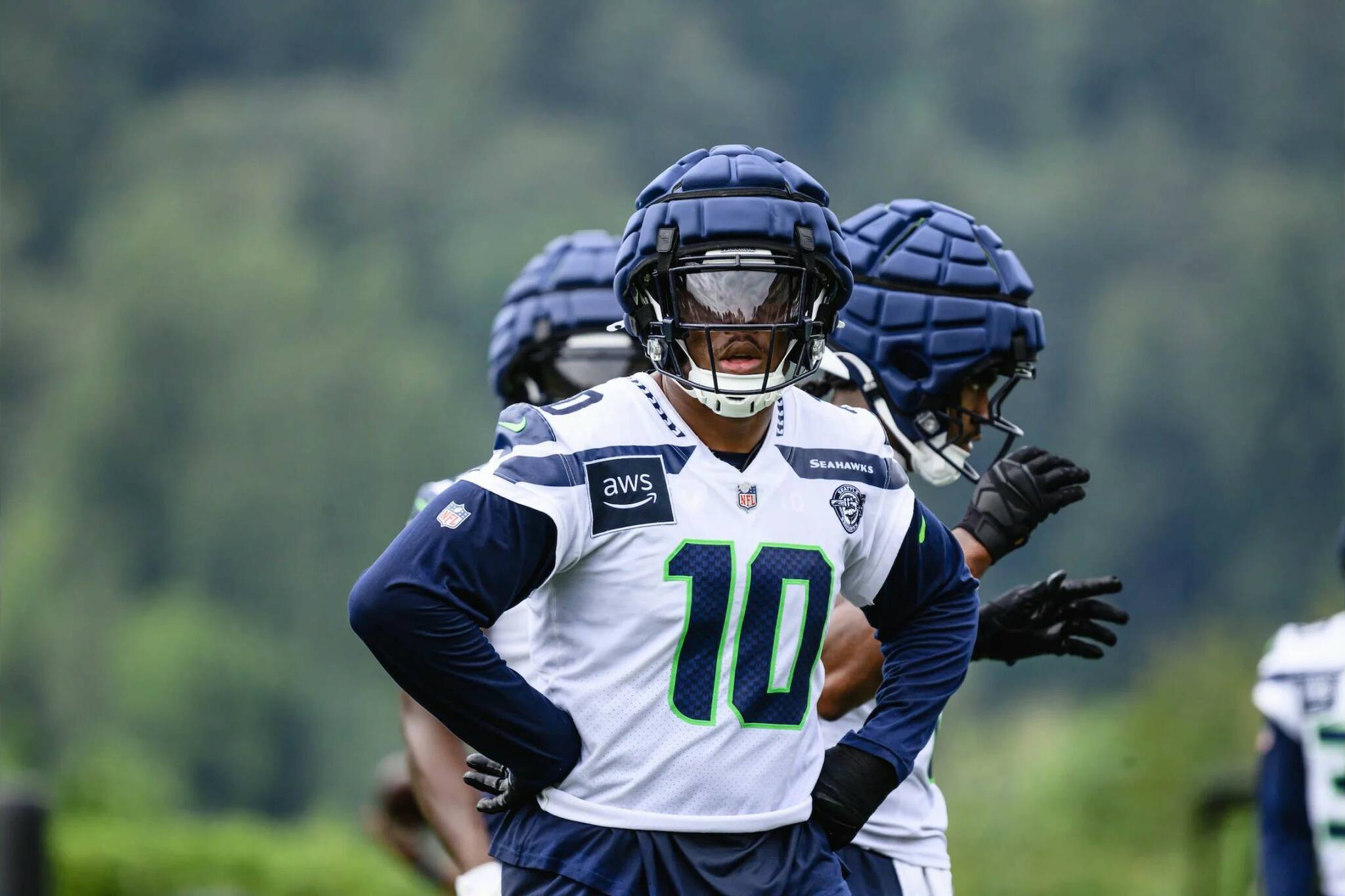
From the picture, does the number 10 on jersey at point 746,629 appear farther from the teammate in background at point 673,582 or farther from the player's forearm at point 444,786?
the player's forearm at point 444,786

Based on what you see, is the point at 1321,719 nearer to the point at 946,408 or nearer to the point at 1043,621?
the point at 1043,621

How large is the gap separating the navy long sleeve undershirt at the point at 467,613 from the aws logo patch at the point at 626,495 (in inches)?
4.2

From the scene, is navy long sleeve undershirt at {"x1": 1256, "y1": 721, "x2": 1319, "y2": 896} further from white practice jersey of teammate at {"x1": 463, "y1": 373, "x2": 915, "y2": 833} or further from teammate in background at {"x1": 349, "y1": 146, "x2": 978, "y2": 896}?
white practice jersey of teammate at {"x1": 463, "y1": 373, "x2": 915, "y2": 833}

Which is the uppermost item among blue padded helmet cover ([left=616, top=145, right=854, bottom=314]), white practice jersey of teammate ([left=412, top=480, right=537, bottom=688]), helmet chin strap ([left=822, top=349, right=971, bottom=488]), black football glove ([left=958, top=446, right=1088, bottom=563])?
blue padded helmet cover ([left=616, top=145, right=854, bottom=314])

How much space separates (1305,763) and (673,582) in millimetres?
3061

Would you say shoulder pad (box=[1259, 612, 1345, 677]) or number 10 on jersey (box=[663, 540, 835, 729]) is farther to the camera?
shoulder pad (box=[1259, 612, 1345, 677])

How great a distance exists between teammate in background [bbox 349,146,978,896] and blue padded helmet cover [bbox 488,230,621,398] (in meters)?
1.69

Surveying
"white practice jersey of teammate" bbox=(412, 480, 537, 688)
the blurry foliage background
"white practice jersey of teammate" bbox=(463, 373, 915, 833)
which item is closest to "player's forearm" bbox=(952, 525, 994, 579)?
"white practice jersey of teammate" bbox=(463, 373, 915, 833)

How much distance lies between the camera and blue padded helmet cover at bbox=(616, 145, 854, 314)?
3.48 metres

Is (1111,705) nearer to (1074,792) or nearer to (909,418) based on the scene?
(1074,792)

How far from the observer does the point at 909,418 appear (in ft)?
15.2

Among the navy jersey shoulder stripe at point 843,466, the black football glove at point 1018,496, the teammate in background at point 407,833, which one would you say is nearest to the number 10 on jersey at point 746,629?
the navy jersey shoulder stripe at point 843,466

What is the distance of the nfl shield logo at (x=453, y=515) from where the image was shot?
324cm

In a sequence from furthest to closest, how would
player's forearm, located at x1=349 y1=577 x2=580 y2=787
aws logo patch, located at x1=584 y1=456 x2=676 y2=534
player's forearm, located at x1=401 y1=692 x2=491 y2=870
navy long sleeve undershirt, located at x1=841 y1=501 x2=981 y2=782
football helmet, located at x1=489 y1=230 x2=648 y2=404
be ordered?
1. football helmet, located at x1=489 y1=230 x2=648 y2=404
2. player's forearm, located at x1=401 y1=692 x2=491 y2=870
3. navy long sleeve undershirt, located at x1=841 y1=501 x2=981 y2=782
4. aws logo patch, located at x1=584 y1=456 x2=676 y2=534
5. player's forearm, located at x1=349 y1=577 x2=580 y2=787
